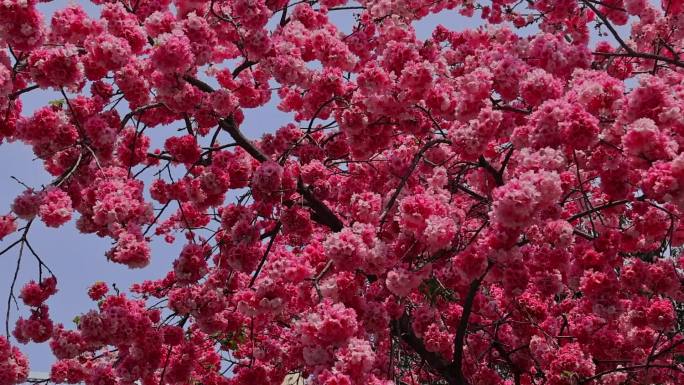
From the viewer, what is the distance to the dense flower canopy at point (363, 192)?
12.3 feet

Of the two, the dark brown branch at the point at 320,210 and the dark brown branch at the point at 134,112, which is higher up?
the dark brown branch at the point at 134,112

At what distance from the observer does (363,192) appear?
494 cm

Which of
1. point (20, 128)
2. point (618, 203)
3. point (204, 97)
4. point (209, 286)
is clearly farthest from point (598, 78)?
point (20, 128)

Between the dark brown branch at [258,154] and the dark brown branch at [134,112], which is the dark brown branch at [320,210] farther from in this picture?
the dark brown branch at [134,112]

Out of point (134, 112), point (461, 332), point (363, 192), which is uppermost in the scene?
point (134, 112)

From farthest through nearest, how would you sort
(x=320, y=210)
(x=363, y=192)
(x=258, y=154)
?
(x=320, y=210) < (x=258, y=154) < (x=363, y=192)

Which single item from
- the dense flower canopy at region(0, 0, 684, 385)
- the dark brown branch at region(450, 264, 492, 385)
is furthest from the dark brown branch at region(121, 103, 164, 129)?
the dark brown branch at region(450, 264, 492, 385)

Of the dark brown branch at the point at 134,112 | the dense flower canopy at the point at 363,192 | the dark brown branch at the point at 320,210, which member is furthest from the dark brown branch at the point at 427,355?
the dark brown branch at the point at 134,112

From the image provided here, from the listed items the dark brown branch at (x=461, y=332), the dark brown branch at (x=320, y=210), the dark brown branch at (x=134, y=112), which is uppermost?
A: the dark brown branch at (x=134, y=112)

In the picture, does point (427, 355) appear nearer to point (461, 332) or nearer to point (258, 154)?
point (461, 332)

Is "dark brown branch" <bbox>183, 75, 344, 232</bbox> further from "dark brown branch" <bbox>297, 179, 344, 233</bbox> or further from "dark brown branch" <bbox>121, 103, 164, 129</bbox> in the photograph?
"dark brown branch" <bbox>121, 103, 164, 129</bbox>

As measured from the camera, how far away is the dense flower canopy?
3734mm

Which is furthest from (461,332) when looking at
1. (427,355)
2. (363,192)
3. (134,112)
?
(134,112)

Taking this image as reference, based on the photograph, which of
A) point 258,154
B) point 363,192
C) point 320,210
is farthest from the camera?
point 320,210
